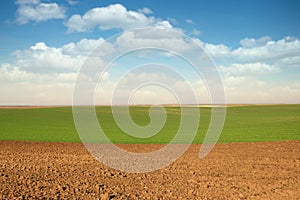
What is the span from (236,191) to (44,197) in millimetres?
5673

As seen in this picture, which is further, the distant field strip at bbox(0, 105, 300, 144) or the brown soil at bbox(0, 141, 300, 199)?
the distant field strip at bbox(0, 105, 300, 144)

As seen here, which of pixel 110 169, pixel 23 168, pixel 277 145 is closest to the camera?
pixel 23 168

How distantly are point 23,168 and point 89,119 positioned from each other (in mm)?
39543

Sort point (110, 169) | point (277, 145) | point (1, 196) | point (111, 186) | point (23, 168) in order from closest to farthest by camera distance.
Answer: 1. point (1, 196)
2. point (111, 186)
3. point (23, 168)
4. point (110, 169)
5. point (277, 145)

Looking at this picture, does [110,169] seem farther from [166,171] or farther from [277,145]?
[277,145]

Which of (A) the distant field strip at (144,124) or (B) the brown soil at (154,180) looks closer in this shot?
(B) the brown soil at (154,180)

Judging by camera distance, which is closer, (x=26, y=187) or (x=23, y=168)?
(x=26, y=187)

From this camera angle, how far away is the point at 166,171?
41.0ft

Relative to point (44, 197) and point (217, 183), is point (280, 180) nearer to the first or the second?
point (217, 183)

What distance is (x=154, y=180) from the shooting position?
435 inches

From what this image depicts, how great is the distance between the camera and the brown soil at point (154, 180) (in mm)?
9281

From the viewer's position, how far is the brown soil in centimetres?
928

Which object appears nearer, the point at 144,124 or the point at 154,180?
the point at 154,180

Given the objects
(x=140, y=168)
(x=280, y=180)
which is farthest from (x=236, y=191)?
(x=140, y=168)
